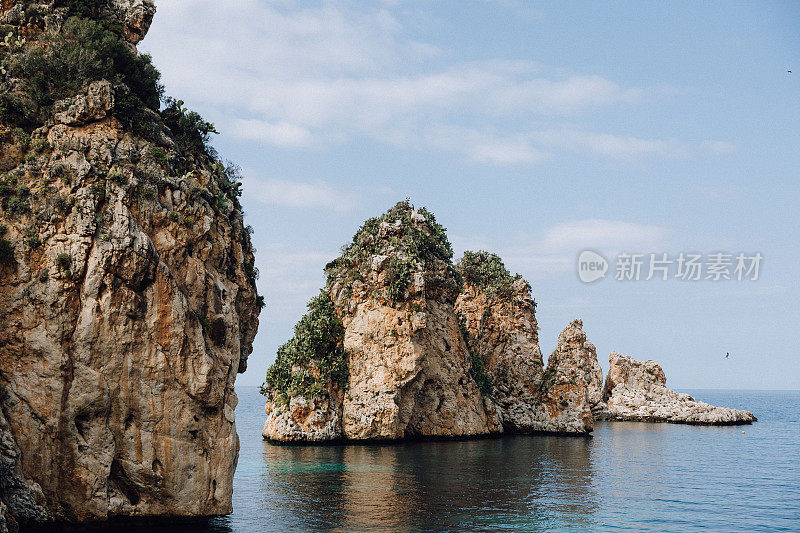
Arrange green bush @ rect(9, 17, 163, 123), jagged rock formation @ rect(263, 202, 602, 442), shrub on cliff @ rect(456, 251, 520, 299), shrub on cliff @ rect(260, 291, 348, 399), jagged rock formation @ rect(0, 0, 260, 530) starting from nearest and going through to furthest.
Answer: jagged rock formation @ rect(0, 0, 260, 530)
green bush @ rect(9, 17, 163, 123)
jagged rock formation @ rect(263, 202, 602, 442)
shrub on cliff @ rect(260, 291, 348, 399)
shrub on cliff @ rect(456, 251, 520, 299)

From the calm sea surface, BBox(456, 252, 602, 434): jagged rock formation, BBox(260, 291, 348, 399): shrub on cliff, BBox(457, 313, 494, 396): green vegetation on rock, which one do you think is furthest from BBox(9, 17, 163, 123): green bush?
BBox(456, 252, 602, 434): jagged rock formation

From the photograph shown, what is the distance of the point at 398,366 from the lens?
64.3m

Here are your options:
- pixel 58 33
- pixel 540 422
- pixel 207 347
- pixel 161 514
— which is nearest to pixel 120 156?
pixel 58 33

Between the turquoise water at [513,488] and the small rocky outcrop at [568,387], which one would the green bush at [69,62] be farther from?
the small rocky outcrop at [568,387]

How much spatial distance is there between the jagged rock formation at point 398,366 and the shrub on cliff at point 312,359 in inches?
4.4

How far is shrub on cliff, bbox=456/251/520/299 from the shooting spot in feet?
278

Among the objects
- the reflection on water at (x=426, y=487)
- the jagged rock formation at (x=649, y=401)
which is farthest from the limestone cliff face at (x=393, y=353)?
the jagged rock formation at (x=649, y=401)

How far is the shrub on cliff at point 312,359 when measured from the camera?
65.1 meters

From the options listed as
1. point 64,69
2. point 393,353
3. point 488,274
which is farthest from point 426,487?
point 488,274

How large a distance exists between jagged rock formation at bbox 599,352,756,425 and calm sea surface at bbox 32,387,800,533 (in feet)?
117

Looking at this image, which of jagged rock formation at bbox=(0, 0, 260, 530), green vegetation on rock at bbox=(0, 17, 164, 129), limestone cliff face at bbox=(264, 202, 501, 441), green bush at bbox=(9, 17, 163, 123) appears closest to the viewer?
jagged rock formation at bbox=(0, 0, 260, 530)

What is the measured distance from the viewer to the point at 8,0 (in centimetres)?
3081

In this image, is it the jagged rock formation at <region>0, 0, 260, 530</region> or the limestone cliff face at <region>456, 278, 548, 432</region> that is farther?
the limestone cliff face at <region>456, 278, 548, 432</region>

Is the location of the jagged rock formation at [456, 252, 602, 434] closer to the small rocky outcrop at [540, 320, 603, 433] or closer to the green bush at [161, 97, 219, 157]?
the small rocky outcrop at [540, 320, 603, 433]
